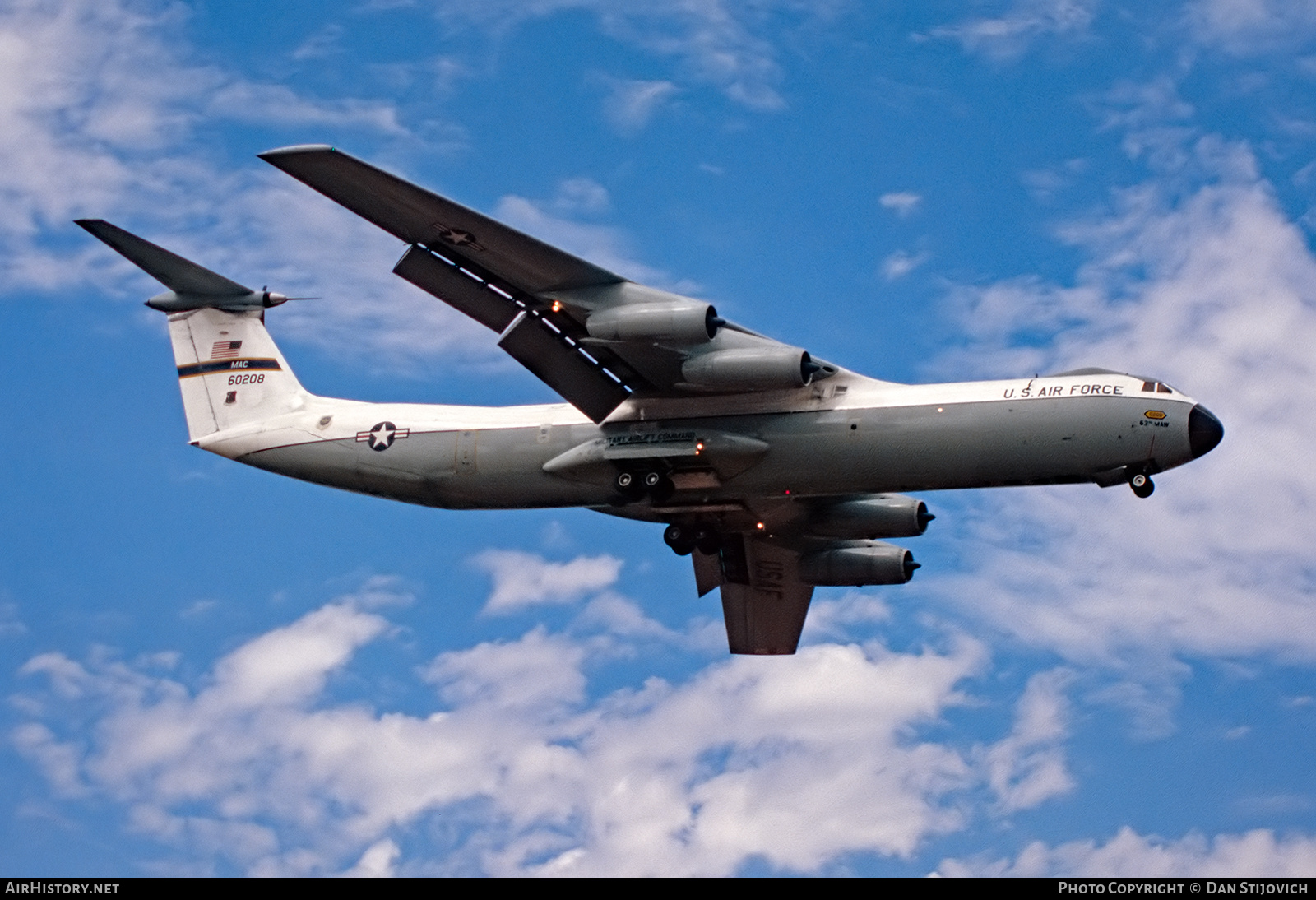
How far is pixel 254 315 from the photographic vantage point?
27047 mm

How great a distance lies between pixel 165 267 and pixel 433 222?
18.4ft

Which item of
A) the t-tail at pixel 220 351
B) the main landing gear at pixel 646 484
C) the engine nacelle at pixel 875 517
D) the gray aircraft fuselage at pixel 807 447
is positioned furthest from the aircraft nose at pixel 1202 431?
the t-tail at pixel 220 351

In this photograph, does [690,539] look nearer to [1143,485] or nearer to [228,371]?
[1143,485]

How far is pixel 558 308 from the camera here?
22.8 meters

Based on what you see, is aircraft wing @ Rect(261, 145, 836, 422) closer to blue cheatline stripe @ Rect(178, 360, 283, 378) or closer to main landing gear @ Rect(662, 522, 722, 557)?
main landing gear @ Rect(662, 522, 722, 557)

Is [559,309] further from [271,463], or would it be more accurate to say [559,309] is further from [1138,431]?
[1138,431]

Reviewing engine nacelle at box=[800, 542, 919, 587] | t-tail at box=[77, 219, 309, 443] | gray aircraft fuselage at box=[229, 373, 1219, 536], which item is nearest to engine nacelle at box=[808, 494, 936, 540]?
gray aircraft fuselage at box=[229, 373, 1219, 536]

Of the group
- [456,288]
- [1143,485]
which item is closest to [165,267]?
[456,288]

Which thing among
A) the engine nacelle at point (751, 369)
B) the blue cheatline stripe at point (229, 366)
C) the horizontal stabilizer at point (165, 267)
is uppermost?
the horizontal stabilizer at point (165, 267)

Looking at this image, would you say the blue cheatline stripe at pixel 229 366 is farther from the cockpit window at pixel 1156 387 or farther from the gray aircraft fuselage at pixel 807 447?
the cockpit window at pixel 1156 387

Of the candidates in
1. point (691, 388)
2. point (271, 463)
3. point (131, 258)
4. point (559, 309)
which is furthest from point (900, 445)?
point (131, 258)

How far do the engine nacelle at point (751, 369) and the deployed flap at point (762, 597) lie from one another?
5.09 metres

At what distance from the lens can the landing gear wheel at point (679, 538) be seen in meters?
24.7

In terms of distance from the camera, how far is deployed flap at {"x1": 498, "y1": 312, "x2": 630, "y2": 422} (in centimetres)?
2331
